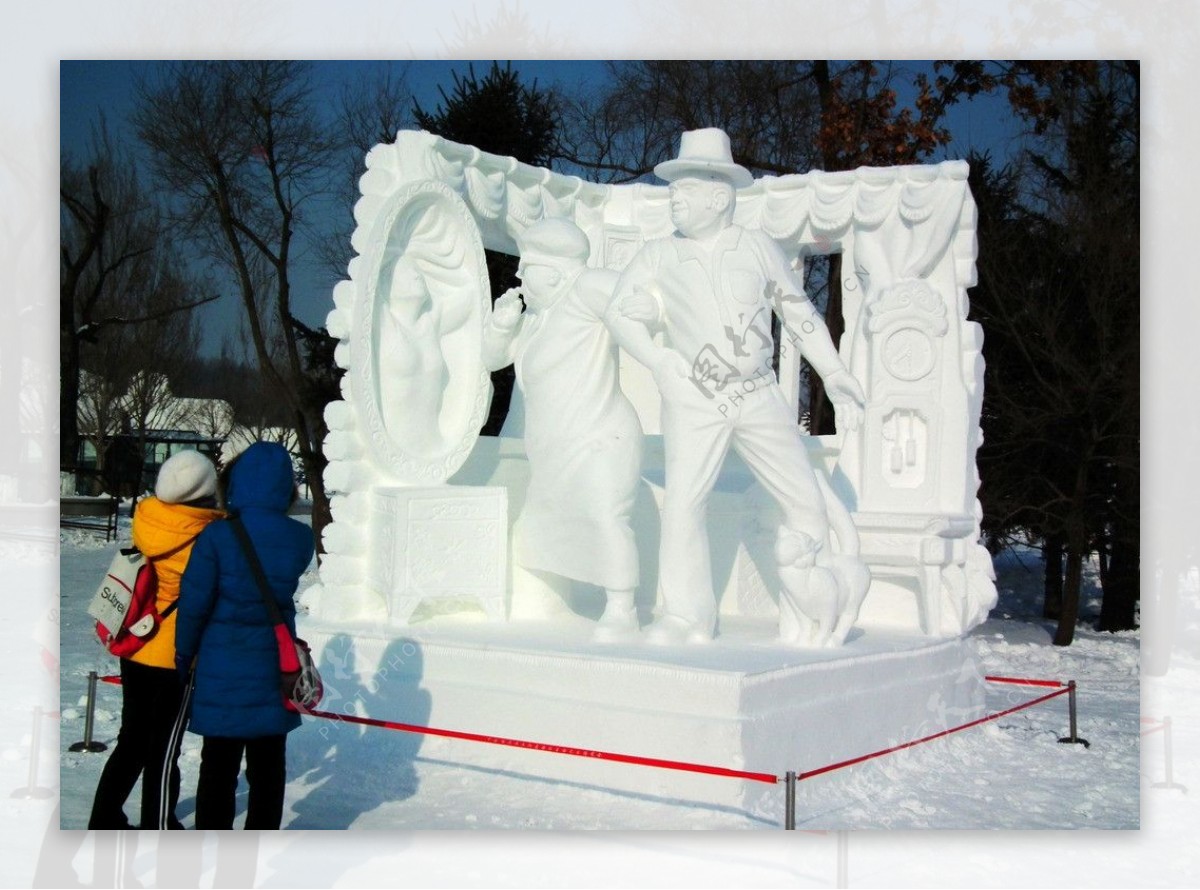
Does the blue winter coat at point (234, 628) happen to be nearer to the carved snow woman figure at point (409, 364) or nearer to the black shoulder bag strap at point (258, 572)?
the black shoulder bag strap at point (258, 572)

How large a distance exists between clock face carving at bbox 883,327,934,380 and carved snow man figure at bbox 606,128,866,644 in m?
1.58

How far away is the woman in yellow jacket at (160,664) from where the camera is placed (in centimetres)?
423

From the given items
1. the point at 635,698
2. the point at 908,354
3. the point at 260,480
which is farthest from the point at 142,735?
the point at 908,354

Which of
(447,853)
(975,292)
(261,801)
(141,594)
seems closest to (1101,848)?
(447,853)

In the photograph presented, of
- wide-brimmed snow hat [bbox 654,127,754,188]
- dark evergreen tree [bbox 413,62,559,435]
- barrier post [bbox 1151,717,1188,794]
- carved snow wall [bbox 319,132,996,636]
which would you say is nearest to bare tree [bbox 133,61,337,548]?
dark evergreen tree [bbox 413,62,559,435]

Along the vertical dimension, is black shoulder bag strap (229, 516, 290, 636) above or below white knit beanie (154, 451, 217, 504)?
below

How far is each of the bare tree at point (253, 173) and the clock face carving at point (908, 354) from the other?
22.5 ft

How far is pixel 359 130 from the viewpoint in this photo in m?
13.4

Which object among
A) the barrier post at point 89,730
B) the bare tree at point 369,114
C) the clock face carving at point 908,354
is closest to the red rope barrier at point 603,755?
the barrier post at point 89,730

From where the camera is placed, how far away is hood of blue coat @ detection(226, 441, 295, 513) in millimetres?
4004

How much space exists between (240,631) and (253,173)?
10.7m

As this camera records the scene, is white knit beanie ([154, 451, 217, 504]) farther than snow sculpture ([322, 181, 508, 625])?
No

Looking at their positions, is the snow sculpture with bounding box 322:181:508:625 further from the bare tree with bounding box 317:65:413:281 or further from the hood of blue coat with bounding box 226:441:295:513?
the bare tree with bounding box 317:65:413:281

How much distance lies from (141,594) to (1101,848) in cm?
361
